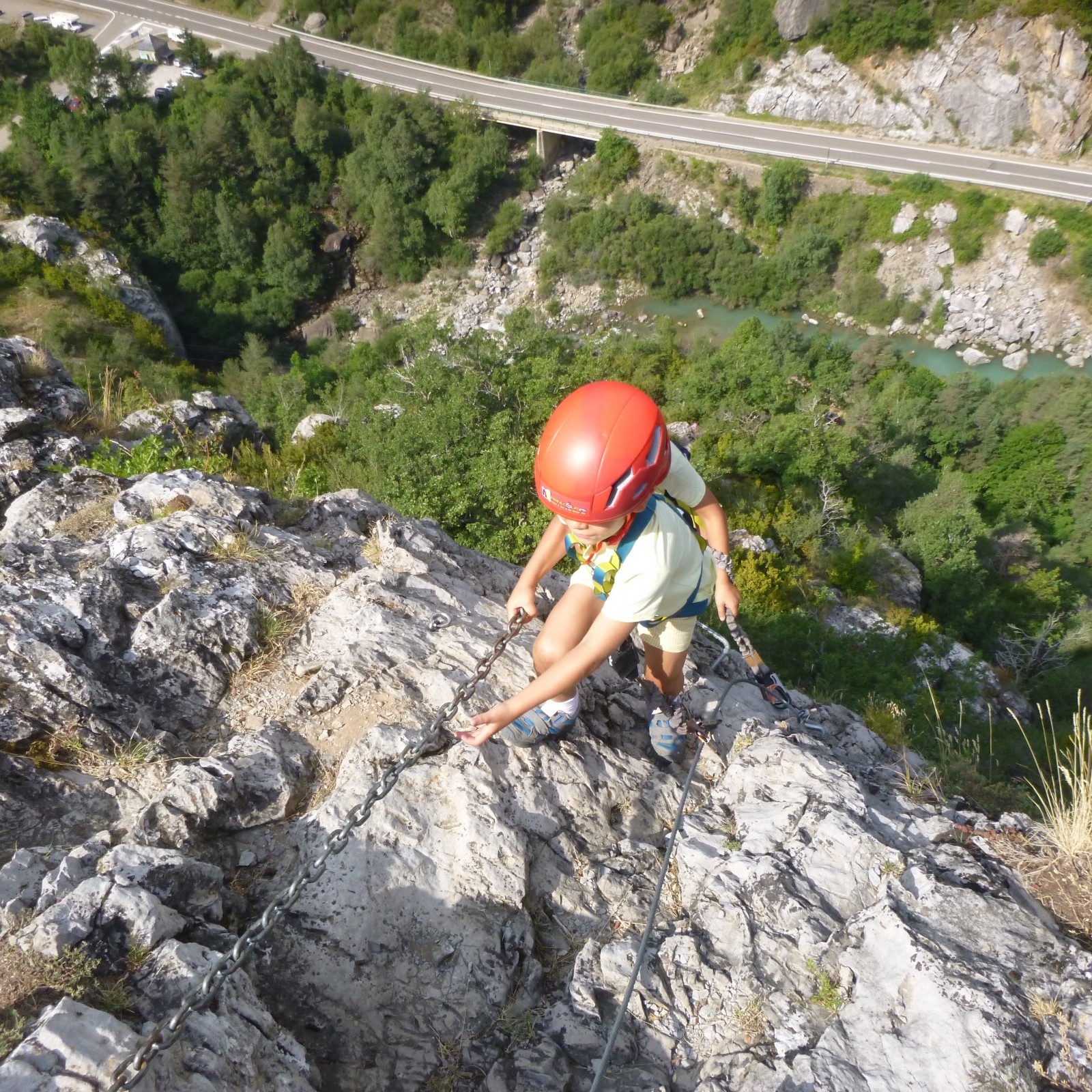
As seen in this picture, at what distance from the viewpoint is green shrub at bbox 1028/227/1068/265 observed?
93.8 ft

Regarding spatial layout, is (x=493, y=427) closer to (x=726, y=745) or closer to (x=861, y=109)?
(x=726, y=745)

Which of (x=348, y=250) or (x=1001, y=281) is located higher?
(x=1001, y=281)

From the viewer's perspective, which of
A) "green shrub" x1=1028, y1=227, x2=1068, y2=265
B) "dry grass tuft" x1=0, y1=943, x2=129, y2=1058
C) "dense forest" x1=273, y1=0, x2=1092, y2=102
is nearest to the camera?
"dry grass tuft" x1=0, y1=943, x2=129, y2=1058

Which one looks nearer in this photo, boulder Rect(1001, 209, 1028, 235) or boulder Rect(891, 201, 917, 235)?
boulder Rect(1001, 209, 1028, 235)

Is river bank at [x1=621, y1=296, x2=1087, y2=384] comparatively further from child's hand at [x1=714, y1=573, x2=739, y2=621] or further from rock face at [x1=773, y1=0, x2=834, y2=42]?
child's hand at [x1=714, y1=573, x2=739, y2=621]

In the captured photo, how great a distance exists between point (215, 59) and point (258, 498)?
47589 millimetres

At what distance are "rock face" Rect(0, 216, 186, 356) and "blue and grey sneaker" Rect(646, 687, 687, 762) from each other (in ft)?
99.0

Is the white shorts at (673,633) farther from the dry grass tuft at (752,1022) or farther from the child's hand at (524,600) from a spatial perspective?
the dry grass tuft at (752,1022)

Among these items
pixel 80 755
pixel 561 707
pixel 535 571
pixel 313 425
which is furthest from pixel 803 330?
pixel 80 755

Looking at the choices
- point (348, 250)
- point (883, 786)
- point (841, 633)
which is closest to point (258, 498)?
point (883, 786)

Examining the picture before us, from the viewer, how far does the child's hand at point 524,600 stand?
3.73m

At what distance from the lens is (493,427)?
44.2 feet

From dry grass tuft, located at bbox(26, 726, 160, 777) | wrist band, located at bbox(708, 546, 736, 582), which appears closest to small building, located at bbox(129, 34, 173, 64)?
dry grass tuft, located at bbox(26, 726, 160, 777)

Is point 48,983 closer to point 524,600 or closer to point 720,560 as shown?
point 524,600
